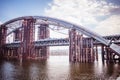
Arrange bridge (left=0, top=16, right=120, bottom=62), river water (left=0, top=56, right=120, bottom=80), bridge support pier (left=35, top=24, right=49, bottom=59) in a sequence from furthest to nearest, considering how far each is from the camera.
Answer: bridge support pier (left=35, top=24, right=49, bottom=59)
bridge (left=0, top=16, right=120, bottom=62)
river water (left=0, top=56, right=120, bottom=80)

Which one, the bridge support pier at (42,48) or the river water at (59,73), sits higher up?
the bridge support pier at (42,48)

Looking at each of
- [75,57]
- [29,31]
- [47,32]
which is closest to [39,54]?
[47,32]

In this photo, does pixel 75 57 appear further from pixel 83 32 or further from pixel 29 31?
pixel 29 31

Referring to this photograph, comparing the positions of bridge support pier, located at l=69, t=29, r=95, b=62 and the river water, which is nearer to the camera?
the river water

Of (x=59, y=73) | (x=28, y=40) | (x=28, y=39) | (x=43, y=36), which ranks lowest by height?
(x=59, y=73)

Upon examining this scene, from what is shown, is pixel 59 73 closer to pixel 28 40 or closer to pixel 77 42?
pixel 77 42

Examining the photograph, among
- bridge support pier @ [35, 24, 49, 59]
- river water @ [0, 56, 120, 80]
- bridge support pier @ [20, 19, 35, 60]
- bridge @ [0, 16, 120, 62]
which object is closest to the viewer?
river water @ [0, 56, 120, 80]

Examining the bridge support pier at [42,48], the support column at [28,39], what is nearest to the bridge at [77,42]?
the support column at [28,39]

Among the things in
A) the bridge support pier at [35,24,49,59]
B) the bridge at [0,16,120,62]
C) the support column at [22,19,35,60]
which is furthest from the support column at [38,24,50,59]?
the support column at [22,19,35,60]

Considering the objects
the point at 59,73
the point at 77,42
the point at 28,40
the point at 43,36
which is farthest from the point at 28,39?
the point at 59,73

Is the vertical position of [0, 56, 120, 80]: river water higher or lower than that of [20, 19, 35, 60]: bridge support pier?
lower

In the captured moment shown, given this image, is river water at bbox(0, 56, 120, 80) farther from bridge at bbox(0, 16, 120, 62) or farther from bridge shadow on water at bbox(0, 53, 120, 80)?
bridge at bbox(0, 16, 120, 62)

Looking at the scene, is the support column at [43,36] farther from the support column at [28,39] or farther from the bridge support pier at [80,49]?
the bridge support pier at [80,49]
